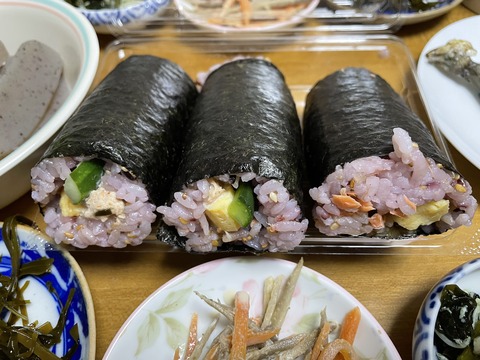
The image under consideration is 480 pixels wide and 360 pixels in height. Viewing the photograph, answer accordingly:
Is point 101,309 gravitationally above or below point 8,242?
below

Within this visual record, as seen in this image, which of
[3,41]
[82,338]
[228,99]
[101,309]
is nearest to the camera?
[82,338]

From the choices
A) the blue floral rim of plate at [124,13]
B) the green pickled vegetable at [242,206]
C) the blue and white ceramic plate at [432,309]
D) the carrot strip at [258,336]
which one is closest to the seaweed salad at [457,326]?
the blue and white ceramic plate at [432,309]

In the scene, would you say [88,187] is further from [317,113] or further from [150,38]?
[150,38]

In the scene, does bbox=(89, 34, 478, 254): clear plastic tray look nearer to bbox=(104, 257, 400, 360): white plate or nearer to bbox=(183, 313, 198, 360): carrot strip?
bbox=(104, 257, 400, 360): white plate

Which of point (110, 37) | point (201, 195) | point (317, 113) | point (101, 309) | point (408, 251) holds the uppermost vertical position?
A: point (110, 37)

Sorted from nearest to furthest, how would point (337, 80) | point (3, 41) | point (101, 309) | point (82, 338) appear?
point (82, 338) < point (101, 309) < point (337, 80) < point (3, 41)

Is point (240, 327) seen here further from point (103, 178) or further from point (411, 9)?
point (411, 9)

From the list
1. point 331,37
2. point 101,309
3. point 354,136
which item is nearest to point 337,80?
point 354,136

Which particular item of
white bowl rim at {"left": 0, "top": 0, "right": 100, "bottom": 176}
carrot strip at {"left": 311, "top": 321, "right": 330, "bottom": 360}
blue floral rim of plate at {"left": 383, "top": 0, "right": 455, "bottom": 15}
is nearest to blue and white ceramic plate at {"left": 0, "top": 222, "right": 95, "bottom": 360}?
white bowl rim at {"left": 0, "top": 0, "right": 100, "bottom": 176}
